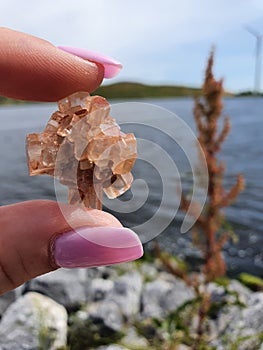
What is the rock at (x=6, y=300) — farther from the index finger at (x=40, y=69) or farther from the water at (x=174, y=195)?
the index finger at (x=40, y=69)

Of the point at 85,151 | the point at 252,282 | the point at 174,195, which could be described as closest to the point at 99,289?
the point at 252,282

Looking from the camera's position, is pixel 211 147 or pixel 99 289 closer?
pixel 211 147

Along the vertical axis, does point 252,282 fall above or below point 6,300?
below

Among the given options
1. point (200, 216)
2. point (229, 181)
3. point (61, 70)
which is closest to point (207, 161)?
point (200, 216)

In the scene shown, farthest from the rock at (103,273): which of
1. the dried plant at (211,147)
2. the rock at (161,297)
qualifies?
the dried plant at (211,147)

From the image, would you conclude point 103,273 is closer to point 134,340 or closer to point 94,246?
point 134,340

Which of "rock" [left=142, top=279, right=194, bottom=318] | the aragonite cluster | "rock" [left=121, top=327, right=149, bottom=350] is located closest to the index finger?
the aragonite cluster

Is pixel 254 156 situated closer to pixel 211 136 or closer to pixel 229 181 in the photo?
pixel 229 181

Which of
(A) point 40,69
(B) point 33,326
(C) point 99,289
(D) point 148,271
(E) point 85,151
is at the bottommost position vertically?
(D) point 148,271
